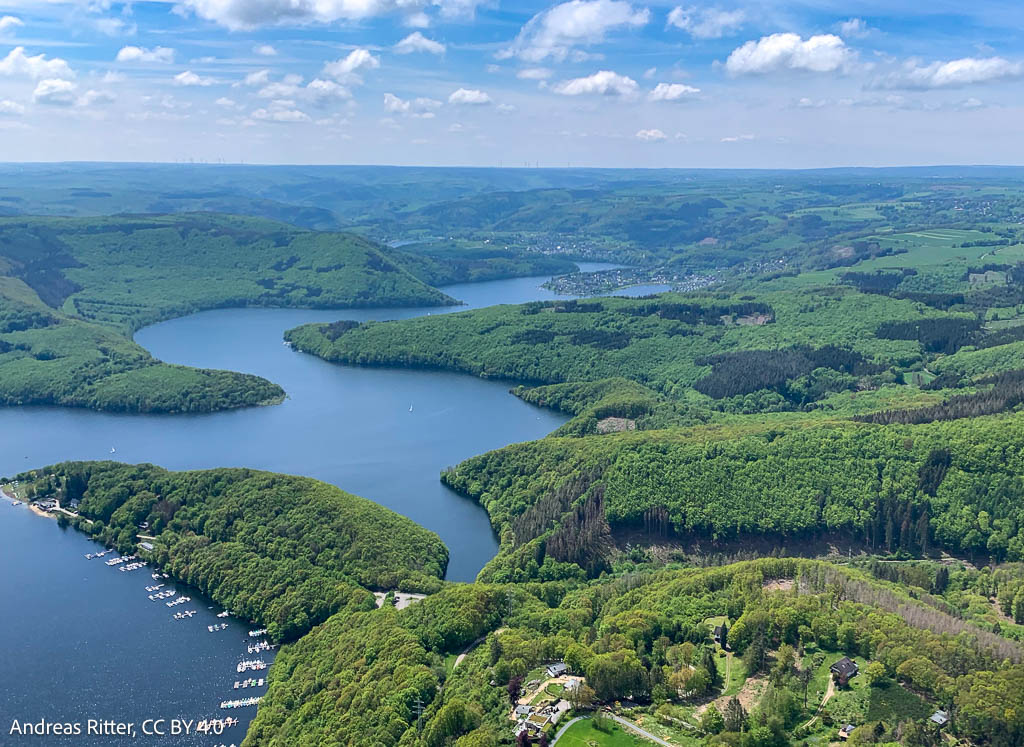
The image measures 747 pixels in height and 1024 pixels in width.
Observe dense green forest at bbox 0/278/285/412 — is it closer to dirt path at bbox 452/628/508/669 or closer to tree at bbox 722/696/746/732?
dirt path at bbox 452/628/508/669

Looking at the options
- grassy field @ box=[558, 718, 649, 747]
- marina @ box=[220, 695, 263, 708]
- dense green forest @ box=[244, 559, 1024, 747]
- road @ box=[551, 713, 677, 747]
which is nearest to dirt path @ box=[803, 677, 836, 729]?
dense green forest @ box=[244, 559, 1024, 747]

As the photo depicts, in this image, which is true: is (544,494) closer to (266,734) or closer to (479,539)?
(479,539)

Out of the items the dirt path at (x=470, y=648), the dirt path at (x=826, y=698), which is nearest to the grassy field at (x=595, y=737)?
the dirt path at (x=826, y=698)

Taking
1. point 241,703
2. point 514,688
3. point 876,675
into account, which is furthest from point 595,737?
point 241,703

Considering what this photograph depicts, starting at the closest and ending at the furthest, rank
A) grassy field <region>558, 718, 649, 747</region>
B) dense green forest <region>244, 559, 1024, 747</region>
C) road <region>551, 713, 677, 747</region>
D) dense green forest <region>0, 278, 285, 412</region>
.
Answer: grassy field <region>558, 718, 649, 747</region>
road <region>551, 713, 677, 747</region>
dense green forest <region>244, 559, 1024, 747</region>
dense green forest <region>0, 278, 285, 412</region>

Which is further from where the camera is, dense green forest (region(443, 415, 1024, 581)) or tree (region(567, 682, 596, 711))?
dense green forest (region(443, 415, 1024, 581))

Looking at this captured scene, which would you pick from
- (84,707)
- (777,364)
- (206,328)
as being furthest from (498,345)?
(84,707)

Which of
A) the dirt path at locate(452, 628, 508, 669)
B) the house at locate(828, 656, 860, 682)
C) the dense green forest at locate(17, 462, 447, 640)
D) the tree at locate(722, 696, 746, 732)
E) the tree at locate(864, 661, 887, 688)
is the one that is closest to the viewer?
the tree at locate(722, 696, 746, 732)
